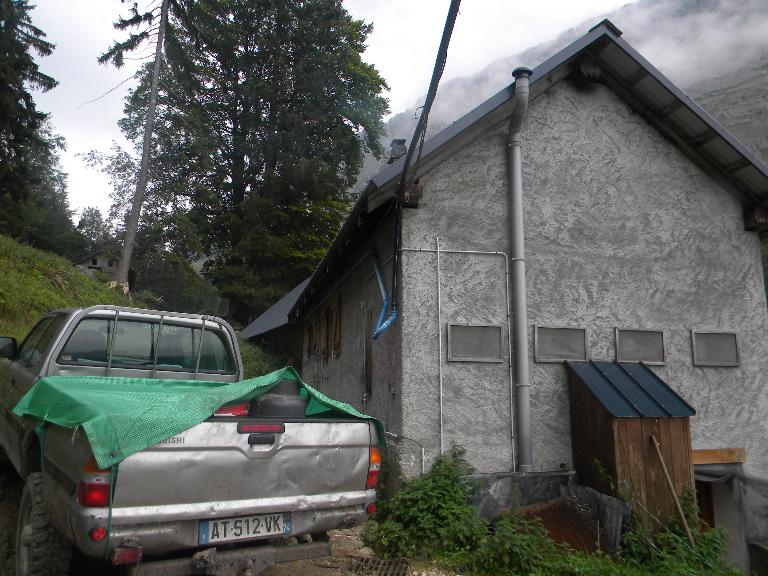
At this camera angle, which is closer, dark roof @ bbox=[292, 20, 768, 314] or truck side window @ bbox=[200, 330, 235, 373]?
truck side window @ bbox=[200, 330, 235, 373]

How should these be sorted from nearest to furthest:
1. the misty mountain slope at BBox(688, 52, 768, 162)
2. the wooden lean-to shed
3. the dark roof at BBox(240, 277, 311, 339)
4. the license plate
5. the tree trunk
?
1. the license plate
2. the wooden lean-to shed
3. the dark roof at BBox(240, 277, 311, 339)
4. the tree trunk
5. the misty mountain slope at BBox(688, 52, 768, 162)

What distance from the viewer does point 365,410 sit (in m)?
9.32

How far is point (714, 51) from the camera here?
10469 centimetres

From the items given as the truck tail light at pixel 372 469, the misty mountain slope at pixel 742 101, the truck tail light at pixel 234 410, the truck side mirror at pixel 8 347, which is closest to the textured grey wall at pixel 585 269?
the truck tail light at pixel 372 469

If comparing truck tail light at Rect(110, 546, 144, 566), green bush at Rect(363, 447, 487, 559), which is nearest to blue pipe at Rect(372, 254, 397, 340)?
green bush at Rect(363, 447, 487, 559)

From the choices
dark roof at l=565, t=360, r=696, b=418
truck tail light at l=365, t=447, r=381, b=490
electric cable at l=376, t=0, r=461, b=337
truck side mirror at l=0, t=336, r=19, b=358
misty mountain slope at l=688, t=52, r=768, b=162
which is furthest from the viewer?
misty mountain slope at l=688, t=52, r=768, b=162

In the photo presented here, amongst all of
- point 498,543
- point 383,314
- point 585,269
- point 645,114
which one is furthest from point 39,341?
point 645,114

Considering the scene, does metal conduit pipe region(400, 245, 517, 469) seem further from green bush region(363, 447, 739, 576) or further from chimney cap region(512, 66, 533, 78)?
chimney cap region(512, 66, 533, 78)

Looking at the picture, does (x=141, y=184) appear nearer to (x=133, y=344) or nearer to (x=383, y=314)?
(x=383, y=314)

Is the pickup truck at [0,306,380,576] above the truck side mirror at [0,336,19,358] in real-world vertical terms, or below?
below

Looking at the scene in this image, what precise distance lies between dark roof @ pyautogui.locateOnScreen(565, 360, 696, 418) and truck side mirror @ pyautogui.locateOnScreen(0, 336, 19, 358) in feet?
20.2

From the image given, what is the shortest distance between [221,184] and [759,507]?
28977 mm

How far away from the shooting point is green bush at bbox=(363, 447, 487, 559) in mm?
5836

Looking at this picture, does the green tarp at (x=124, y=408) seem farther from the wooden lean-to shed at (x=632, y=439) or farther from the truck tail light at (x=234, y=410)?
the wooden lean-to shed at (x=632, y=439)
